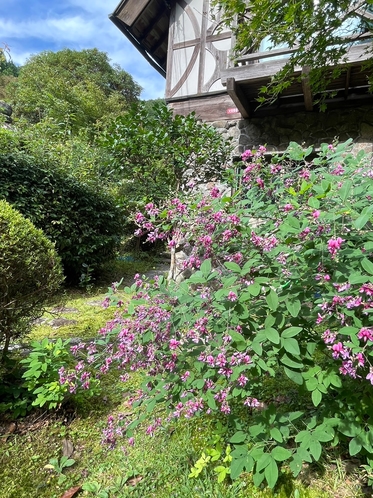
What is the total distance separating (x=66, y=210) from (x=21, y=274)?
3.08 metres

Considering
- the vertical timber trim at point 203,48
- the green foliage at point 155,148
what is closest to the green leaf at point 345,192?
the green foliage at point 155,148

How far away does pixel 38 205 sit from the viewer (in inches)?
166

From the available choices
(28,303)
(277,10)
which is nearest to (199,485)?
(28,303)

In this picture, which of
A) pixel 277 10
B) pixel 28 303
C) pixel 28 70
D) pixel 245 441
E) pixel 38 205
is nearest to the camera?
pixel 245 441

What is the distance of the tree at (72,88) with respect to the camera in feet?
40.3

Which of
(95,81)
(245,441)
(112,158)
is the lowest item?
(245,441)

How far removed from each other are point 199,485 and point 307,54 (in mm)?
2859

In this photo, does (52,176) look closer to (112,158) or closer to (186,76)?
(112,158)

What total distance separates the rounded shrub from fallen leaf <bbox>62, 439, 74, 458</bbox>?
644 millimetres

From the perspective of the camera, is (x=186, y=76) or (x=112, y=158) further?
(x=186, y=76)

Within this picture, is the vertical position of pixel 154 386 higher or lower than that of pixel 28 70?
lower

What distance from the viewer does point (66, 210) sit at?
461cm

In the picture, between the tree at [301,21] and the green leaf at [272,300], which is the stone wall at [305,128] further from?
the green leaf at [272,300]

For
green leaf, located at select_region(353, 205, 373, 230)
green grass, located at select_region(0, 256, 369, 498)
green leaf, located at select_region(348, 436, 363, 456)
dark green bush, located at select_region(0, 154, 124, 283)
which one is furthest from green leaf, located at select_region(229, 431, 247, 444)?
dark green bush, located at select_region(0, 154, 124, 283)
